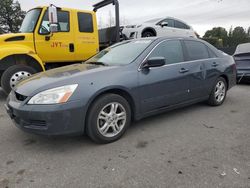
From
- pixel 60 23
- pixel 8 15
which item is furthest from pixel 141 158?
pixel 8 15

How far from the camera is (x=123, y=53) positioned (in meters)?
4.14

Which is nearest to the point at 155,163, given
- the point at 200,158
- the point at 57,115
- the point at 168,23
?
the point at 200,158

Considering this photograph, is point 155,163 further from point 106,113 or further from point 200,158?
point 106,113

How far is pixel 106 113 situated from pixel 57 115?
71cm

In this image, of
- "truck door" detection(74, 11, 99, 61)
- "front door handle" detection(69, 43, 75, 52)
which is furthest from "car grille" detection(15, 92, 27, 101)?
"truck door" detection(74, 11, 99, 61)

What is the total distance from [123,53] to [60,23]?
306 cm

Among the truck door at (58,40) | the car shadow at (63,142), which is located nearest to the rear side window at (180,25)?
the truck door at (58,40)

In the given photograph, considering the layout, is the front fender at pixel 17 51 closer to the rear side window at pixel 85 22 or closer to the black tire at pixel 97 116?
the rear side window at pixel 85 22

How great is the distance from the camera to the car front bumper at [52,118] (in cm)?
289

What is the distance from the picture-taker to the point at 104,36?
8.13 m

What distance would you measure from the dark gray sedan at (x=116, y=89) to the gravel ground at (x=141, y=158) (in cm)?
31

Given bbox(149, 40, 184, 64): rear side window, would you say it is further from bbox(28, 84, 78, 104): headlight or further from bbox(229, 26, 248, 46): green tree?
bbox(229, 26, 248, 46): green tree

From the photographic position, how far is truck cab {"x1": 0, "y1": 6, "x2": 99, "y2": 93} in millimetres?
5684

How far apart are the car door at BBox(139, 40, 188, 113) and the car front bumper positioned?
1.09 meters
